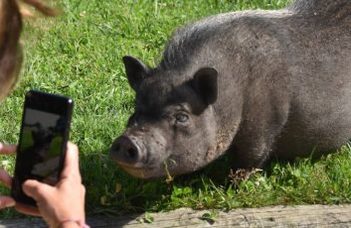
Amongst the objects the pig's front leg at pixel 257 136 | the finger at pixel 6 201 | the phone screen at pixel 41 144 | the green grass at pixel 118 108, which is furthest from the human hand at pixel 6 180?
the pig's front leg at pixel 257 136

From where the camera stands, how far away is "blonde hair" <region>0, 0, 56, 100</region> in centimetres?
222

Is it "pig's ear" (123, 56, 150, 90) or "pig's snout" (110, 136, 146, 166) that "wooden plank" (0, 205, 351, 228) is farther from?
"pig's ear" (123, 56, 150, 90)

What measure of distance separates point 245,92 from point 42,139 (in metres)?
2.24

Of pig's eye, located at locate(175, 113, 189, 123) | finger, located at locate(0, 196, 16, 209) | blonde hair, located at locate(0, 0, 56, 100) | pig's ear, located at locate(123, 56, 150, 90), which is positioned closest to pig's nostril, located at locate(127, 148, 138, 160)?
pig's eye, located at locate(175, 113, 189, 123)

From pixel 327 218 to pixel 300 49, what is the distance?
118 centimetres

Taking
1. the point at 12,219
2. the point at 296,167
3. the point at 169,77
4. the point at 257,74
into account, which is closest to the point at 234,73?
the point at 257,74

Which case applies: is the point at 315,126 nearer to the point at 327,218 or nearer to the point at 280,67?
the point at 280,67

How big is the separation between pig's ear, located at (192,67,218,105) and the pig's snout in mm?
594

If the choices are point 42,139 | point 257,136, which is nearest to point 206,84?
point 257,136

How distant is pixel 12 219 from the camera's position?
4297 millimetres

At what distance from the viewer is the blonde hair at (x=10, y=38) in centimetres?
222

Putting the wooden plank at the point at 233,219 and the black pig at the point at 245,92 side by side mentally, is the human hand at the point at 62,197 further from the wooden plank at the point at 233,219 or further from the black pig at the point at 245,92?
the wooden plank at the point at 233,219

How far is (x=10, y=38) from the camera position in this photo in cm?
229

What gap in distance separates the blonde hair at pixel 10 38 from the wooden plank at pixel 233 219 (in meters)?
2.01
